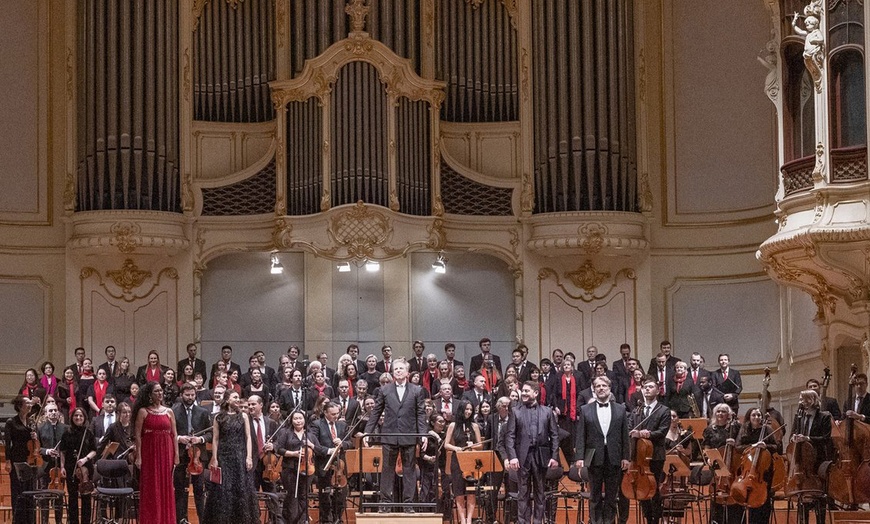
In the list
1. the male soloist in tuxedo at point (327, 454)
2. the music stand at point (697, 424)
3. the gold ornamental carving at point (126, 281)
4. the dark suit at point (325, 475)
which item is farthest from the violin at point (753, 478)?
the gold ornamental carving at point (126, 281)

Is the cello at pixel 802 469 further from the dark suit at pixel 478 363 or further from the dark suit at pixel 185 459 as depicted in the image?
the dark suit at pixel 185 459

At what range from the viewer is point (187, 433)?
15.0 m

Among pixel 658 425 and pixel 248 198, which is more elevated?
pixel 248 198

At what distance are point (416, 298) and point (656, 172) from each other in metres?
3.23

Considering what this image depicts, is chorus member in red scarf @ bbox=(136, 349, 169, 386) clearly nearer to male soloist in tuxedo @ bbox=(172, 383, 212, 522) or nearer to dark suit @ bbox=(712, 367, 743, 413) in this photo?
male soloist in tuxedo @ bbox=(172, 383, 212, 522)

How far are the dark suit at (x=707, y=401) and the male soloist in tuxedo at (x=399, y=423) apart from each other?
3471 mm

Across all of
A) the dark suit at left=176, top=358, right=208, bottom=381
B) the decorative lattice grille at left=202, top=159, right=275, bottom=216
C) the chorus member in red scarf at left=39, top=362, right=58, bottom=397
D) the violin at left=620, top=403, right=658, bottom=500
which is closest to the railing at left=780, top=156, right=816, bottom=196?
the violin at left=620, top=403, right=658, bottom=500

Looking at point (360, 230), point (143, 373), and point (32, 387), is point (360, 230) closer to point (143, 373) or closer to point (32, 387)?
point (143, 373)

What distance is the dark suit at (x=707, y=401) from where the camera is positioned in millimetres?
17578

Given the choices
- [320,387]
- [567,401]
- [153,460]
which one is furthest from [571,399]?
[153,460]

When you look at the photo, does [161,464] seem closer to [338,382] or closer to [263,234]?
[338,382]

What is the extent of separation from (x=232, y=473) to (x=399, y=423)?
6.63 feet

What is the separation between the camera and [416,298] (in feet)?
67.8

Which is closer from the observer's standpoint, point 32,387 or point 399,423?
point 399,423
